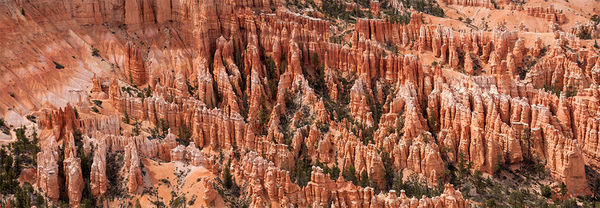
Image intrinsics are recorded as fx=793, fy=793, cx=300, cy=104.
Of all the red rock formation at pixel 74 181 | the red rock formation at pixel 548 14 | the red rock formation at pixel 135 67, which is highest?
the red rock formation at pixel 548 14

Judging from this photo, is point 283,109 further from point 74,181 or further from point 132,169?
point 74,181

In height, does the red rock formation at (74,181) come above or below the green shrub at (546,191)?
above

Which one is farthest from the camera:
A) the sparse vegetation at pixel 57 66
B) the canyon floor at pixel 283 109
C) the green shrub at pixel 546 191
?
the sparse vegetation at pixel 57 66

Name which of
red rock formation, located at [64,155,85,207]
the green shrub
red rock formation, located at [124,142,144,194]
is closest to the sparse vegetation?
red rock formation, located at [64,155,85,207]

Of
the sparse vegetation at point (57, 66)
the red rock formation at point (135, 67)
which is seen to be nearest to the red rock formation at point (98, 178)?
the sparse vegetation at point (57, 66)

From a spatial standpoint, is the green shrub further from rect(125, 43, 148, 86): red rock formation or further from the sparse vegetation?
the sparse vegetation

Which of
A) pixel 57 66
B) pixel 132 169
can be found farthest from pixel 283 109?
pixel 57 66

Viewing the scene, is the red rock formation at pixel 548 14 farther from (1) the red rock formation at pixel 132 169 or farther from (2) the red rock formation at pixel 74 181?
(2) the red rock formation at pixel 74 181

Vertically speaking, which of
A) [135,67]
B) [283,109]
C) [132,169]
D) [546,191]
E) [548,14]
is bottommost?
[546,191]

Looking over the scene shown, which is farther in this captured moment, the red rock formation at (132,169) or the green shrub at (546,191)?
the green shrub at (546,191)
